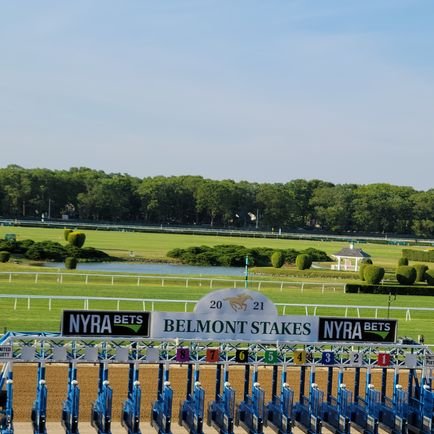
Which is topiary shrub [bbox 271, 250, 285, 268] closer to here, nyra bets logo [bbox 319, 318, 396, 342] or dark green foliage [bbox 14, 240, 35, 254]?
dark green foliage [bbox 14, 240, 35, 254]

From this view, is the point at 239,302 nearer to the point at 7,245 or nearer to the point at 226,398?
the point at 226,398

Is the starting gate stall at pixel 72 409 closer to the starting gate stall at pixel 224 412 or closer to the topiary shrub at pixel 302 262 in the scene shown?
the starting gate stall at pixel 224 412

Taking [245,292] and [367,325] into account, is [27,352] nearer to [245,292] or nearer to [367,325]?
[245,292]

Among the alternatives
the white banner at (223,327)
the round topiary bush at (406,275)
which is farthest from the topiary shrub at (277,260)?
the white banner at (223,327)

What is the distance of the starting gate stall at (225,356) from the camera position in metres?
15.6

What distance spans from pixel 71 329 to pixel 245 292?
3.15 m

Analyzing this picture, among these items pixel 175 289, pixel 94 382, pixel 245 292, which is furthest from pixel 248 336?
pixel 175 289

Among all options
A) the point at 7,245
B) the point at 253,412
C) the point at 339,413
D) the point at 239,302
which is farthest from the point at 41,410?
the point at 7,245

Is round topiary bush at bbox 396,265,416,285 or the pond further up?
round topiary bush at bbox 396,265,416,285

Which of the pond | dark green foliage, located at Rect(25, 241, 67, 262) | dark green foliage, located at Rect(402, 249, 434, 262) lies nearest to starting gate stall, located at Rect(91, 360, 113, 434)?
the pond

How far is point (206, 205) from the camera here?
121938 millimetres

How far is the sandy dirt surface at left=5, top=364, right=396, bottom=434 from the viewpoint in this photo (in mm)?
16891

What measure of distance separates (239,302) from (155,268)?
36937 mm

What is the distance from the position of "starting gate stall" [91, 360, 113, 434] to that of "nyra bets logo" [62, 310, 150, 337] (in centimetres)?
62
